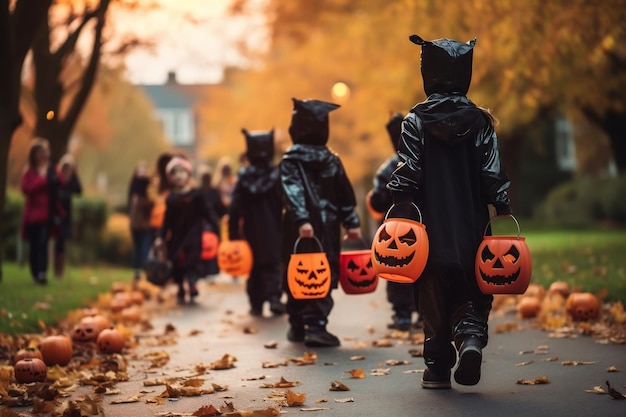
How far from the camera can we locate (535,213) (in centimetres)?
3881

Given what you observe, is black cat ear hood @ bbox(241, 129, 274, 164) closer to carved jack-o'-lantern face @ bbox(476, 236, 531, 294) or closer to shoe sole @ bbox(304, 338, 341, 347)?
shoe sole @ bbox(304, 338, 341, 347)

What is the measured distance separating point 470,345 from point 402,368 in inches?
63.9

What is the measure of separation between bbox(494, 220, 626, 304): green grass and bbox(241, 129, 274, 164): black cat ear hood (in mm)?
3778

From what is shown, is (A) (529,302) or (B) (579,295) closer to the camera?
(B) (579,295)

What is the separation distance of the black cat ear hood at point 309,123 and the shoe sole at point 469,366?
402 cm

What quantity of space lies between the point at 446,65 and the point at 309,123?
329 cm

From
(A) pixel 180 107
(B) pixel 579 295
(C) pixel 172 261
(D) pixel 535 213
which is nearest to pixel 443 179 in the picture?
(B) pixel 579 295

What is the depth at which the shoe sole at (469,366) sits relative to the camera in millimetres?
6867

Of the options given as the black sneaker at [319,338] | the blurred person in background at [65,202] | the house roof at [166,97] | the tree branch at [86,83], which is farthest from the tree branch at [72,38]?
the house roof at [166,97]

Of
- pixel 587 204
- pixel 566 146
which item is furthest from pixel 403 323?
pixel 566 146

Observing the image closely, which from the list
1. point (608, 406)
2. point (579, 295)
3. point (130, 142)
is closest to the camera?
point (608, 406)

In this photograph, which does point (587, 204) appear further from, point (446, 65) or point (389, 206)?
point (446, 65)

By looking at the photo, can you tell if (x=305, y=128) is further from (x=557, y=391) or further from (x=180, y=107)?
(x=180, y=107)

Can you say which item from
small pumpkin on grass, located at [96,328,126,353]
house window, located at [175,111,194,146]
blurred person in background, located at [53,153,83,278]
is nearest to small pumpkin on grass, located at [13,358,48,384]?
small pumpkin on grass, located at [96,328,126,353]
